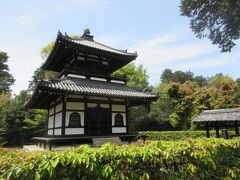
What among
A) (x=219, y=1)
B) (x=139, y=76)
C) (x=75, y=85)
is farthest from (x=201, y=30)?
(x=139, y=76)

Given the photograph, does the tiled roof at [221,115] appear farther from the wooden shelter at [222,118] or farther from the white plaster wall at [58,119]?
the white plaster wall at [58,119]

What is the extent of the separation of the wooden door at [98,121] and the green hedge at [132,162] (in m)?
9.56

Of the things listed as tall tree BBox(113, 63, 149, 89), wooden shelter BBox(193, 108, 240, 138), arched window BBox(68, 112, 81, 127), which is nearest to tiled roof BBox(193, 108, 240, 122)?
wooden shelter BBox(193, 108, 240, 138)

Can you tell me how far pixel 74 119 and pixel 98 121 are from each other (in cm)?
178

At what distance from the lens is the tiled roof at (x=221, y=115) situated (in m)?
13.9

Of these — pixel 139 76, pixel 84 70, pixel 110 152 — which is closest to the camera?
pixel 110 152

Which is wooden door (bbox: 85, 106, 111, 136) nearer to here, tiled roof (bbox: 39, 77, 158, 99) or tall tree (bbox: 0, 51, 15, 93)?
tiled roof (bbox: 39, 77, 158, 99)

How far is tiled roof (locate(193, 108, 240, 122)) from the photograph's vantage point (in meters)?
13.9

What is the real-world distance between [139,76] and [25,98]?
22256 millimetres

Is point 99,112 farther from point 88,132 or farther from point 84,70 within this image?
point 84,70

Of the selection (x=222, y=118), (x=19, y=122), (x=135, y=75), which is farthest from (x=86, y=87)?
(x=135, y=75)

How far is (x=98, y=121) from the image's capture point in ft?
47.4

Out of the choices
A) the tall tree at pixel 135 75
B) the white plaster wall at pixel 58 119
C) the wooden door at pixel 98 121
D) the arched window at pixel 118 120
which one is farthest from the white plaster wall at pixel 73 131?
the tall tree at pixel 135 75

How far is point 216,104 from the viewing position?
110 ft
